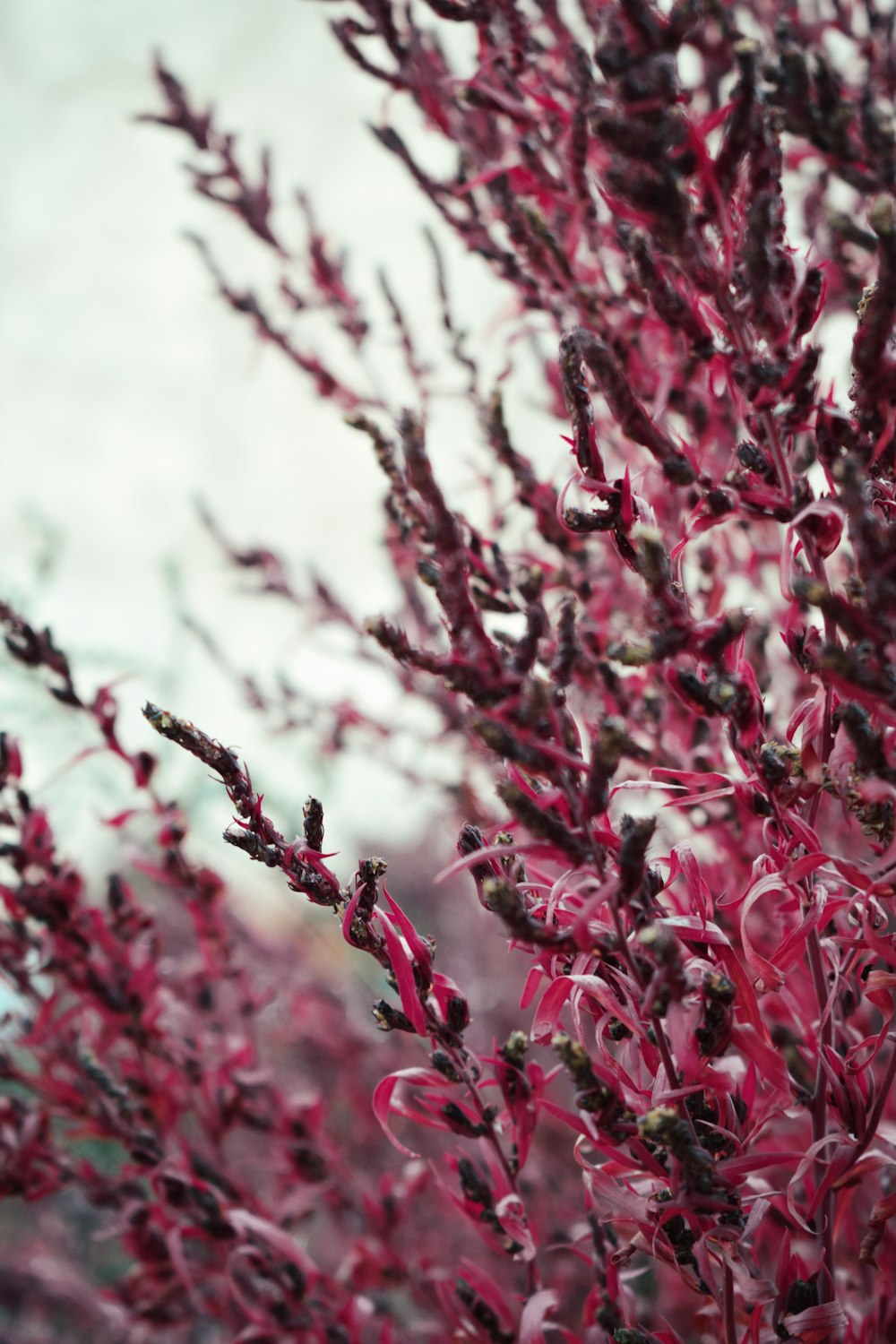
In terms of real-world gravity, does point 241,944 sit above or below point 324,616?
below

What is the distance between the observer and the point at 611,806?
3.53ft

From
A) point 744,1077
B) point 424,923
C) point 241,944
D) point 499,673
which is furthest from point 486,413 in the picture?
point 424,923

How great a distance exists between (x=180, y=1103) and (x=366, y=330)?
1.51 metres

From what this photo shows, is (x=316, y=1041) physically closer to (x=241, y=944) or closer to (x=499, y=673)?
(x=241, y=944)

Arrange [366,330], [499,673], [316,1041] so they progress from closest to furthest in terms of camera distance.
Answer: [499,673], [366,330], [316,1041]

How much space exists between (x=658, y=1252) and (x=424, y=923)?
252 inches

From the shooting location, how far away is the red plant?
0.61m

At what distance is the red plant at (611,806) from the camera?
0.61 m

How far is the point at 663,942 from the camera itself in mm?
597

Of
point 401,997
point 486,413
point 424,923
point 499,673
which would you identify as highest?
point 424,923

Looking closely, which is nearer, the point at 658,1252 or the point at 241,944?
the point at 658,1252

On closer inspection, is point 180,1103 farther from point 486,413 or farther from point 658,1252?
point 486,413

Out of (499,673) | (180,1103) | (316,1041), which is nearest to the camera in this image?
(499,673)

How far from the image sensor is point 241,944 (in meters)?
2.54
